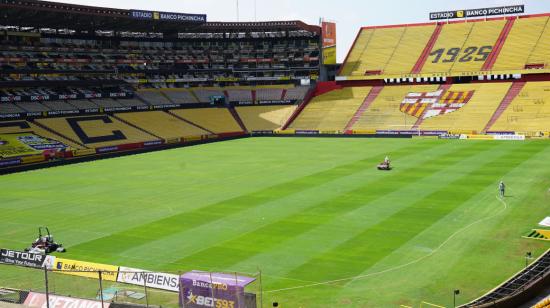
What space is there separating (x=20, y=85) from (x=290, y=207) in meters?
63.8

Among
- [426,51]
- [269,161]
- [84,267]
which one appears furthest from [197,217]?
[426,51]

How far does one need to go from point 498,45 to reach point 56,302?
102 metres

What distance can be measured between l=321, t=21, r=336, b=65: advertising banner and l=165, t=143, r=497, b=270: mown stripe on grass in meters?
66.2

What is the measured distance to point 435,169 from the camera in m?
54.7

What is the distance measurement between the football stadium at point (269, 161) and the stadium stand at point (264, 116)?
58 centimetres

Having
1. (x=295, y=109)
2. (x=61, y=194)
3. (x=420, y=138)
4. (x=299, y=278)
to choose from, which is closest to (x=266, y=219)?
(x=299, y=278)

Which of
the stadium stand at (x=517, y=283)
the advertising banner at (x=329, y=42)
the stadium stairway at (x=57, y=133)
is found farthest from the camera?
the advertising banner at (x=329, y=42)

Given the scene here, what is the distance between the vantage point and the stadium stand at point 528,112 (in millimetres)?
83000

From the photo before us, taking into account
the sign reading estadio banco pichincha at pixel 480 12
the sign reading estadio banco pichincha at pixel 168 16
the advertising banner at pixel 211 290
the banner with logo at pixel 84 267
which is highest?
the sign reading estadio banco pichincha at pixel 480 12

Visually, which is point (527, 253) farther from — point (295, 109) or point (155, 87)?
point (155, 87)

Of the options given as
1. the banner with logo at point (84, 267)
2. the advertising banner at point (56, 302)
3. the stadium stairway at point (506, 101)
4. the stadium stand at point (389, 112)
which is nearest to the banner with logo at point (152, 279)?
the banner with logo at point (84, 267)

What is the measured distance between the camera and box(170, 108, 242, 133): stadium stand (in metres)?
102

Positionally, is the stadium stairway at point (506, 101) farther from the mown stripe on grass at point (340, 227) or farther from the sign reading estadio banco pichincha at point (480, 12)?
the mown stripe on grass at point (340, 227)

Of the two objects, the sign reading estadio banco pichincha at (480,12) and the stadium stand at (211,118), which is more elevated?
the sign reading estadio banco pichincha at (480,12)
